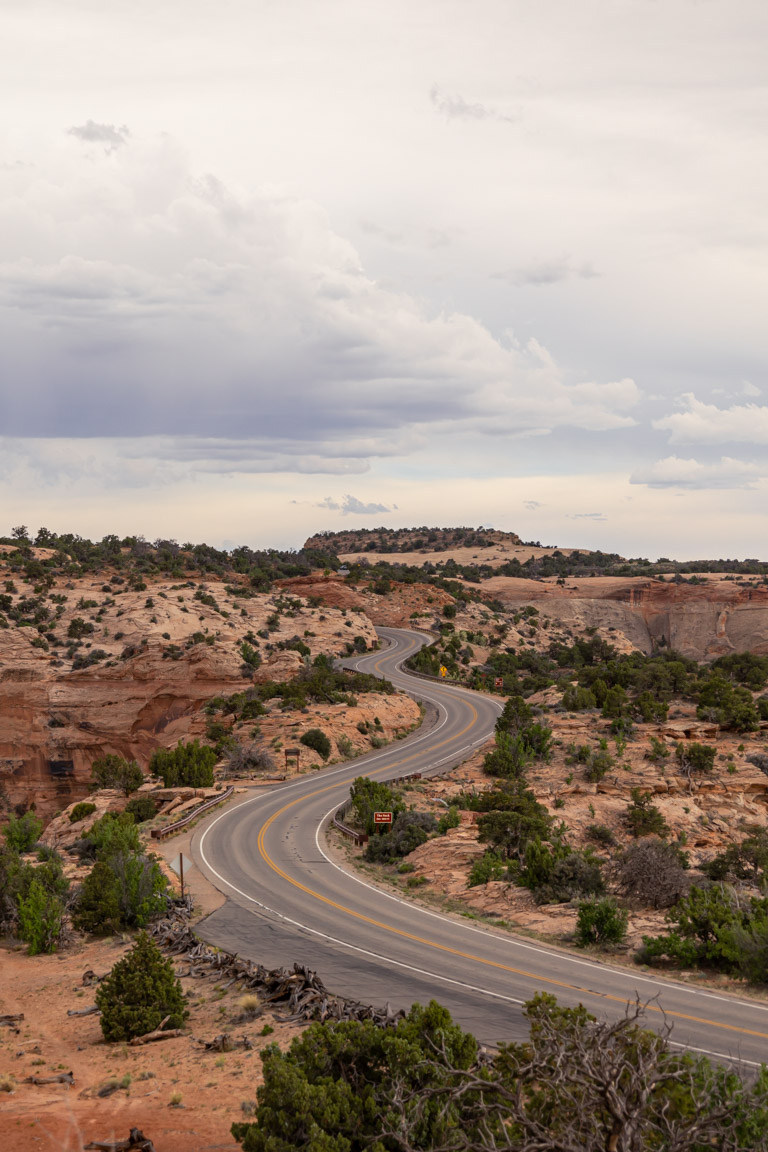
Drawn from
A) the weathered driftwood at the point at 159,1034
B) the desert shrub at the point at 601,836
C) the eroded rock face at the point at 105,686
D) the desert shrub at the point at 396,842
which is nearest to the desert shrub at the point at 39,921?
the weathered driftwood at the point at 159,1034

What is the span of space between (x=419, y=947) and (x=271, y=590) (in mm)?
68655

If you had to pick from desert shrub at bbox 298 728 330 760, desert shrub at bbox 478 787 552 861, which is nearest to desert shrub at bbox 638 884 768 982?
desert shrub at bbox 478 787 552 861

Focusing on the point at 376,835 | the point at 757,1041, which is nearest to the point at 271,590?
the point at 376,835

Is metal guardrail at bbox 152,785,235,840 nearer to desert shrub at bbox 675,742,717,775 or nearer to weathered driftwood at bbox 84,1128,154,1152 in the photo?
desert shrub at bbox 675,742,717,775

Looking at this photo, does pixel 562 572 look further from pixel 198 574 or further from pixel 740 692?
pixel 740 692

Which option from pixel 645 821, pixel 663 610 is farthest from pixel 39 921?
pixel 663 610

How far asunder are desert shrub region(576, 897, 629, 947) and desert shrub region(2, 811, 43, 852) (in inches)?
918

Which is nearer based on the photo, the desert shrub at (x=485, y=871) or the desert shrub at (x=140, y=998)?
the desert shrub at (x=140, y=998)

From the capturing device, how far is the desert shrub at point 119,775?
147 ft

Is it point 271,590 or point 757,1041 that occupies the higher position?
point 271,590

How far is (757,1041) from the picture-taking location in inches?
589

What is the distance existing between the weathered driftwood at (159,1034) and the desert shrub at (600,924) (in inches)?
401

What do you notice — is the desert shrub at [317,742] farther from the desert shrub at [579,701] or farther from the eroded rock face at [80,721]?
the desert shrub at [579,701]

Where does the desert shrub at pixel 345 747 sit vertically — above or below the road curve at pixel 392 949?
below
